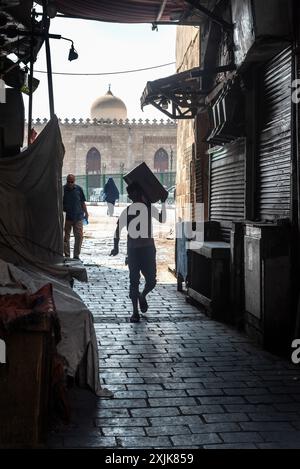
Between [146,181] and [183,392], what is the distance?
417 cm

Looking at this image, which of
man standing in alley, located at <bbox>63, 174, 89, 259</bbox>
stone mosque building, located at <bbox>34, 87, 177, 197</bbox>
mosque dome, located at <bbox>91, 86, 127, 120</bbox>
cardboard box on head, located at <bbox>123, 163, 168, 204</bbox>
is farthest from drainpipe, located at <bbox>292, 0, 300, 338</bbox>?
mosque dome, located at <bbox>91, 86, 127, 120</bbox>

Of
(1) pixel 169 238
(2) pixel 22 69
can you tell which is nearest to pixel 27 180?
(2) pixel 22 69

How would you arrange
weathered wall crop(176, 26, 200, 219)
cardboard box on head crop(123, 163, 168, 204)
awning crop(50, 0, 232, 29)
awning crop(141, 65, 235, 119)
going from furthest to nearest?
weathered wall crop(176, 26, 200, 219) → awning crop(141, 65, 235, 119) → awning crop(50, 0, 232, 29) → cardboard box on head crop(123, 163, 168, 204)

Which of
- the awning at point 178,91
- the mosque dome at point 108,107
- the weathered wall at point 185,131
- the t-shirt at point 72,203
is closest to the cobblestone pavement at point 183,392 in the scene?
the awning at point 178,91

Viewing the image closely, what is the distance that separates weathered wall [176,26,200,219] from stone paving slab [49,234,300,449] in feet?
19.9

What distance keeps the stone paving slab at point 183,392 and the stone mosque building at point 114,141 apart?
45201 millimetres

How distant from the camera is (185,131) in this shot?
47.3 ft

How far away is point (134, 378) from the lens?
17.7 ft

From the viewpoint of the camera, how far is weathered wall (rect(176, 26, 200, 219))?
12841 millimetres

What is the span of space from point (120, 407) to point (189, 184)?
9.31 meters

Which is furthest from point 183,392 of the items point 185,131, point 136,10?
point 185,131

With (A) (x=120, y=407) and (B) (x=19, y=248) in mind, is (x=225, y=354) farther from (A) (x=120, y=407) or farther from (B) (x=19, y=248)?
(B) (x=19, y=248)

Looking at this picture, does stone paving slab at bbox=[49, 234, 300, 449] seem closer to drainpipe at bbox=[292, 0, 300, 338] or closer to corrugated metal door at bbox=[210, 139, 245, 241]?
drainpipe at bbox=[292, 0, 300, 338]

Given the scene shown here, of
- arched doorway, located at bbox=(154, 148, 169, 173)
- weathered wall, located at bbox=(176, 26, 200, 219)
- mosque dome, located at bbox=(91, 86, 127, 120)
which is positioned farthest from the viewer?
arched doorway, located at bbox=(154, 148, 169, 173)
